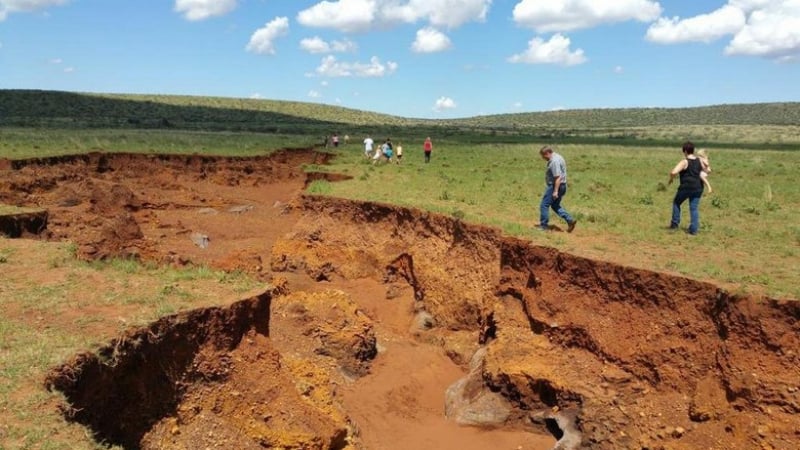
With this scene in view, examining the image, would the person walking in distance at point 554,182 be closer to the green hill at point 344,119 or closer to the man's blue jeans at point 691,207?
the man's blue jeans at point 691,207

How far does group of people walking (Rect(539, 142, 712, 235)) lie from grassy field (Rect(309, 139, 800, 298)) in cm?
52

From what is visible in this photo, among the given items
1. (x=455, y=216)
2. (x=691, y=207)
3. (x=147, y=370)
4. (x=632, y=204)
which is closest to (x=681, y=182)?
(x=691, y=207)

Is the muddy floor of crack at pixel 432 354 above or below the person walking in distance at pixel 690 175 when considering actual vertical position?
below

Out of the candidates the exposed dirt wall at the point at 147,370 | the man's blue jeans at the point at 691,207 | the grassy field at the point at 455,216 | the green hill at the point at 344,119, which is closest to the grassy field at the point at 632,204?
the grassy field at the point at 455,216

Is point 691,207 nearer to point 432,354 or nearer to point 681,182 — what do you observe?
point 681,182

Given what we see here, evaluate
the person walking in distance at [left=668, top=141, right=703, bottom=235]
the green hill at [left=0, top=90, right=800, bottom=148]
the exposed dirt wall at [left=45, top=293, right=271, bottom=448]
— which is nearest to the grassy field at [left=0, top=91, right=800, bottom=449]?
the exposed dirt wall at [left=45, top=293, right=271, bottom=448]

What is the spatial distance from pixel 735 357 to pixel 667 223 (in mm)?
7392

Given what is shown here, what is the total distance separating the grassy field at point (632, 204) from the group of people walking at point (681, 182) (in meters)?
0.52

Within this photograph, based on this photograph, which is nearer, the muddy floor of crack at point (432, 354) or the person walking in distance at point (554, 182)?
the muddy floor of crack at point (432, 354)

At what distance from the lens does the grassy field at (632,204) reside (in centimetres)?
1333

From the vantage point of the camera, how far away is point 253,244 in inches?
971

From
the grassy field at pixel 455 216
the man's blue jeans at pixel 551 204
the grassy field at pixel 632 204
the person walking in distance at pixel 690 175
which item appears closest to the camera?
the grassy field at pixel 455 216

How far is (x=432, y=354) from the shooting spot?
16.2 metres

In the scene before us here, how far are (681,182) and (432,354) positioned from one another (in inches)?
284
